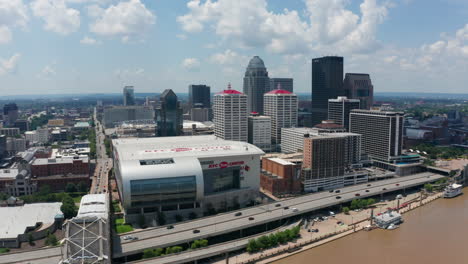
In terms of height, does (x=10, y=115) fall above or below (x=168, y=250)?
above

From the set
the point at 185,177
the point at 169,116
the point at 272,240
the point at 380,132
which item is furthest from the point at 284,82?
the point at 272,240

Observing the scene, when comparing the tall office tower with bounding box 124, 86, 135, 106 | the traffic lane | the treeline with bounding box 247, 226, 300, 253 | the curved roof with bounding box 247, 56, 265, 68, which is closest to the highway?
the traffic lane

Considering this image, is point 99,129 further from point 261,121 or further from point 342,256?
point 342,256

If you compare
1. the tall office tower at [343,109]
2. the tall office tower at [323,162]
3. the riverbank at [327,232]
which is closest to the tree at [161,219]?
the riverbank at [327,232]

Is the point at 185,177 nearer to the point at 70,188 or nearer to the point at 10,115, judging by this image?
the point at 70,188

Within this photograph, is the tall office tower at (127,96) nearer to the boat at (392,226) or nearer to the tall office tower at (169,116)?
the tall office tower at (169,116)

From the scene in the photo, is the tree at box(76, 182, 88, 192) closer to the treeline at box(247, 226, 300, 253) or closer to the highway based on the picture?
the highway

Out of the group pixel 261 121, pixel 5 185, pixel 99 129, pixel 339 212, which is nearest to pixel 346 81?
pixel 261 121
